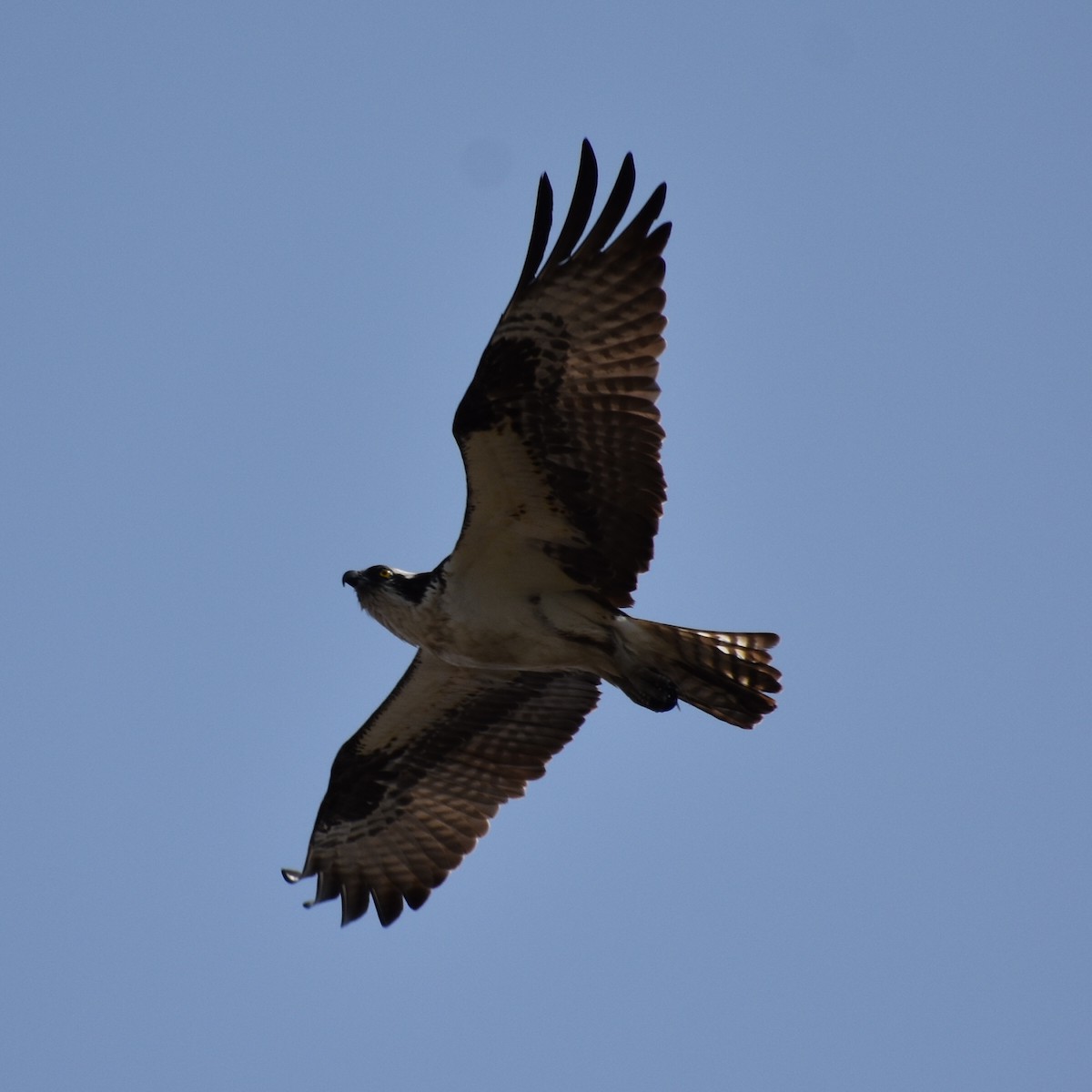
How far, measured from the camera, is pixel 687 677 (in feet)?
32.1

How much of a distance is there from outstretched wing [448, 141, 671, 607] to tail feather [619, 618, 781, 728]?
68 centimetres

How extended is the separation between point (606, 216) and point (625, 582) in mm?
2087

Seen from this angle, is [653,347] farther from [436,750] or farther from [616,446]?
[436,750]

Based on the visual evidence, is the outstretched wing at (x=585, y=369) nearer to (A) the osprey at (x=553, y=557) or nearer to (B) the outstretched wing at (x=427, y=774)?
(A) the osprey at (x=553, y=557)

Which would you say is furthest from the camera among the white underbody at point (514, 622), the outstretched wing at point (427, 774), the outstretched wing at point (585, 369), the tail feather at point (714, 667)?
the outstretched wing at point (427, 774)

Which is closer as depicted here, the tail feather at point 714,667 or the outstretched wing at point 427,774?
the tail feather at point 714,667

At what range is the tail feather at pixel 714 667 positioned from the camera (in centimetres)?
970

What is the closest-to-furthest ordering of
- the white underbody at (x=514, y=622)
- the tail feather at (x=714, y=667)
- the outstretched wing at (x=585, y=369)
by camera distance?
the outstretched wing at (x=585, y=369)
the tail feather at (x=714, y=667)
the white underbody at (x=514, y=622)

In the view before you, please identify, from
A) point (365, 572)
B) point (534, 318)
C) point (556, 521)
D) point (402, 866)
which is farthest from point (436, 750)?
point (534, 318)

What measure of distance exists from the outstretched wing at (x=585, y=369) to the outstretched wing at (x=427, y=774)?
1959 mm

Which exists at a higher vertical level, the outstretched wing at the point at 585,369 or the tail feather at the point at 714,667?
the outstretched wing at the point at 585,369

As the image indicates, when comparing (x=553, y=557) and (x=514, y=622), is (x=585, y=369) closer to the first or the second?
(x=553, y=557)

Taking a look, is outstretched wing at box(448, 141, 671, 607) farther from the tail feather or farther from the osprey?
the tail feather

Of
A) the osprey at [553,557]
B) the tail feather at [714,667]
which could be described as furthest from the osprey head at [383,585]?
the tail feather at [714,667]
